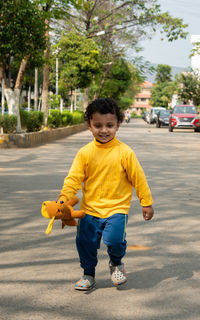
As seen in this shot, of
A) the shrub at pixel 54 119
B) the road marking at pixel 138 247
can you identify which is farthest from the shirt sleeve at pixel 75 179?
the shrub at pixel 54 119

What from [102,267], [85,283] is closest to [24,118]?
[102,267]

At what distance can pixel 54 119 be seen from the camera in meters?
28.5

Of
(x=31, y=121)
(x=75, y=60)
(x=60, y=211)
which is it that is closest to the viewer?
(x=60, y=211)

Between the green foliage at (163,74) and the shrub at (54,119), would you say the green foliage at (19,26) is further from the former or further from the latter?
the green foliage at (163,74)

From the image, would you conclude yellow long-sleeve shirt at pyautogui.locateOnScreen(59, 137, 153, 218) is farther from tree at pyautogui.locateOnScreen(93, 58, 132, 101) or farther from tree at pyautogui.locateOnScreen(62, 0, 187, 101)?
tree at pyautogui.locateOnScreen(93, 58, 132, 101)

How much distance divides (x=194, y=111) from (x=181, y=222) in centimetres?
3107

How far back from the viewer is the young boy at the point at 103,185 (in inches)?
155

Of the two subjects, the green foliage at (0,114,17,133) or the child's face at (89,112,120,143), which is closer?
the child's face at (89,112,120,143)

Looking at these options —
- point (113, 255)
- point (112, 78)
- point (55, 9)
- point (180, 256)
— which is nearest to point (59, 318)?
point (113, 255)

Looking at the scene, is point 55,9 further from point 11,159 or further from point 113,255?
point 113,255

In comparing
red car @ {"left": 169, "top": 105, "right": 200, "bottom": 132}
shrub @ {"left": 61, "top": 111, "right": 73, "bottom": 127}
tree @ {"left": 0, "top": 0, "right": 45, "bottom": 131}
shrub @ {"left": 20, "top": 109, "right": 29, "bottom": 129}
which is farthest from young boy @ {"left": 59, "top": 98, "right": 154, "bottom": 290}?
red car @ {"left": 169, "top": 105, "right": 200, "bottom": 132}

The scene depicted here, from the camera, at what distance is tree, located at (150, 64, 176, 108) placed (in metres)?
134

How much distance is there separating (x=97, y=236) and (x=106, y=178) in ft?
1.31

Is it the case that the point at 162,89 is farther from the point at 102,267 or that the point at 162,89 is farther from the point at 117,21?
the point at 102,267
